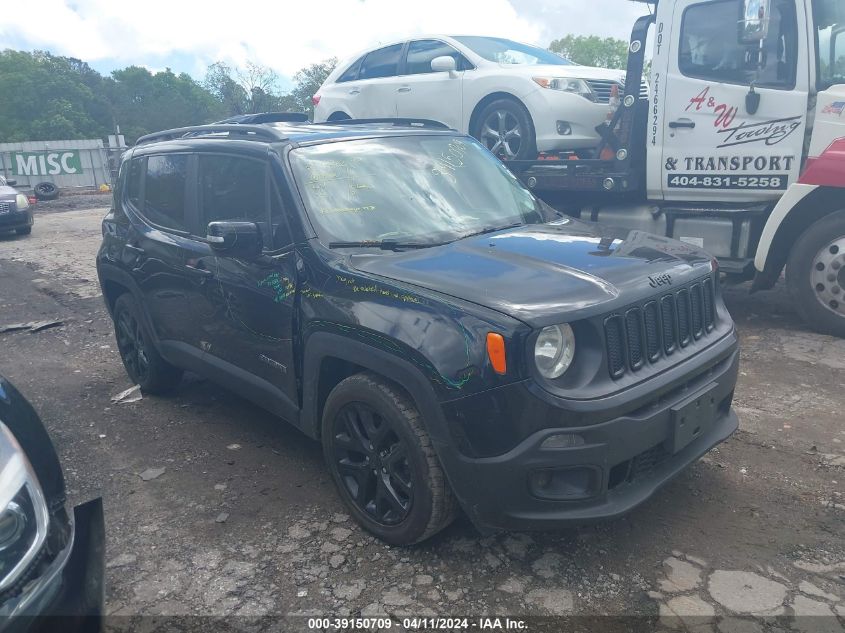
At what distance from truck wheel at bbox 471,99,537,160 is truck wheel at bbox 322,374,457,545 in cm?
473

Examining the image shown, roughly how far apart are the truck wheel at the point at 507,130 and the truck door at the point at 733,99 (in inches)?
53.2

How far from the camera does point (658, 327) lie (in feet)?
9.73

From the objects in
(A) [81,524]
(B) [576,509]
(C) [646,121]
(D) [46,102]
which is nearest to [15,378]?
(A) [81,524]

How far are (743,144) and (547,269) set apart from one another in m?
3.83

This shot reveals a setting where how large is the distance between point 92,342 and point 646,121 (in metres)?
5.65

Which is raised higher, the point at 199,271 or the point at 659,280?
the point at 659,280

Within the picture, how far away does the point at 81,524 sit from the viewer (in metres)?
2.28

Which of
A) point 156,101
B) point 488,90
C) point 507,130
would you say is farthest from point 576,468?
point 156,101

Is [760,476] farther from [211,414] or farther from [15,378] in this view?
[15,378]

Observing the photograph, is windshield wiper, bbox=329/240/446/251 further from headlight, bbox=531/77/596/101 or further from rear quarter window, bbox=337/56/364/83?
rear quarter window, bbox=337/56/364/83

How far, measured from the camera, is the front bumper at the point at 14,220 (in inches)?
542

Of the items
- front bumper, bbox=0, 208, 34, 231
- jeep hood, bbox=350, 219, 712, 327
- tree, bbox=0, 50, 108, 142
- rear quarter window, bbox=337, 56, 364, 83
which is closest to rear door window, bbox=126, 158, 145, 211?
jeep hood, bbox=350, 219, 712, 327

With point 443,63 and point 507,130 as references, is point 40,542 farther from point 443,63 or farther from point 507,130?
point 443,63

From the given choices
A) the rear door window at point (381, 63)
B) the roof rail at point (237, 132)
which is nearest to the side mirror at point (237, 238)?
the roof rail at point (237, 132)
